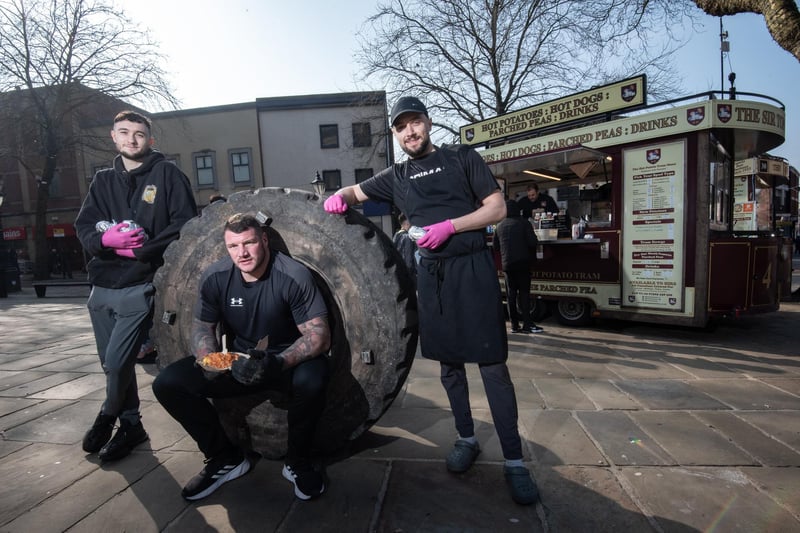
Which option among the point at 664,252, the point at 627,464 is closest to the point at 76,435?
the point at 627,464

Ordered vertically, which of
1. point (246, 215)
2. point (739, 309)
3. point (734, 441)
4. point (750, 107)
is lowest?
point (734, 441)

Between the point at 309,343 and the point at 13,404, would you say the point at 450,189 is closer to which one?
the point at 309,343

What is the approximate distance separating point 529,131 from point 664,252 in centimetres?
295

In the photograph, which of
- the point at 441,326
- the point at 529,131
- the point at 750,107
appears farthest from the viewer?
the point at 529,131

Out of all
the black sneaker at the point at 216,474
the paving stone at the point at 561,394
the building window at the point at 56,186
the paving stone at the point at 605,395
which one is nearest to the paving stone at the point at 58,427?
the black sneaker at the point at 216,474

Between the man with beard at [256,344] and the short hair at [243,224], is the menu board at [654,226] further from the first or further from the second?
the short hair at [243,224]

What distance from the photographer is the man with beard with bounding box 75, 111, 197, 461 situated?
2701 millimetres

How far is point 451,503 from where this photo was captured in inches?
84.8

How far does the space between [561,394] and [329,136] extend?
77.7ft

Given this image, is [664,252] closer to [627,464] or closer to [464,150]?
[627,464]

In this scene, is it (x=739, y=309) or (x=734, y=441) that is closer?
(x=734, y=441)

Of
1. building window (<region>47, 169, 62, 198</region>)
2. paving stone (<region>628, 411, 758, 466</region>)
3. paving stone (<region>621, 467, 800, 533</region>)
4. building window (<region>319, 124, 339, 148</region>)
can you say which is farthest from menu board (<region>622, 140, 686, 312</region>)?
building window (<region>47, 169, 62, 198</region>)

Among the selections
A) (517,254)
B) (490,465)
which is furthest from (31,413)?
(517,254)

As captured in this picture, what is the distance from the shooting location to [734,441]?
2.79 metres
